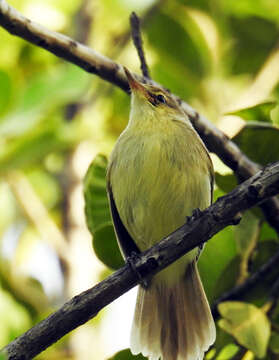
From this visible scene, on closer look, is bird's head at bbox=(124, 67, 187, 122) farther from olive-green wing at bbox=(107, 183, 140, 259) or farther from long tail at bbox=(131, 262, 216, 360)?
long tail at bbox=(131, 262, 216, 360)

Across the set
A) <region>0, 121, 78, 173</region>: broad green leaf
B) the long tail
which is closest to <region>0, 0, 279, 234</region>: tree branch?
the long tail

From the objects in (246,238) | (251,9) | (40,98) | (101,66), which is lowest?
(246,238)

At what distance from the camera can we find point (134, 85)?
3.38m

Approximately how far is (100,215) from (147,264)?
676 millimetres

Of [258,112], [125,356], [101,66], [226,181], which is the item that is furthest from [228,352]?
[101,66]

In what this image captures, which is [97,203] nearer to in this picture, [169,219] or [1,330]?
[169,219]

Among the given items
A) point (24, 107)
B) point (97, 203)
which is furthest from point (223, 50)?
point (97, 203)

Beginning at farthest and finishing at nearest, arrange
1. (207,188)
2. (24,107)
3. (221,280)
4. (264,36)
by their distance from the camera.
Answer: (264,36)
(24,107)
(207,188)
(221,280)

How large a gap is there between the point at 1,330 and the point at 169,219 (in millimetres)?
995

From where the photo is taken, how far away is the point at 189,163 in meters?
3.45

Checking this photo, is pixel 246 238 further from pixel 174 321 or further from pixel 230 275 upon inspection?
pixel 174 321

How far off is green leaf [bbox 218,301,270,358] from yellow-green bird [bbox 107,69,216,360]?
1.63 ft

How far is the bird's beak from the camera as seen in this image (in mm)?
3052

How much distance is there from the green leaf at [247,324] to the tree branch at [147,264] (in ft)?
1.20
